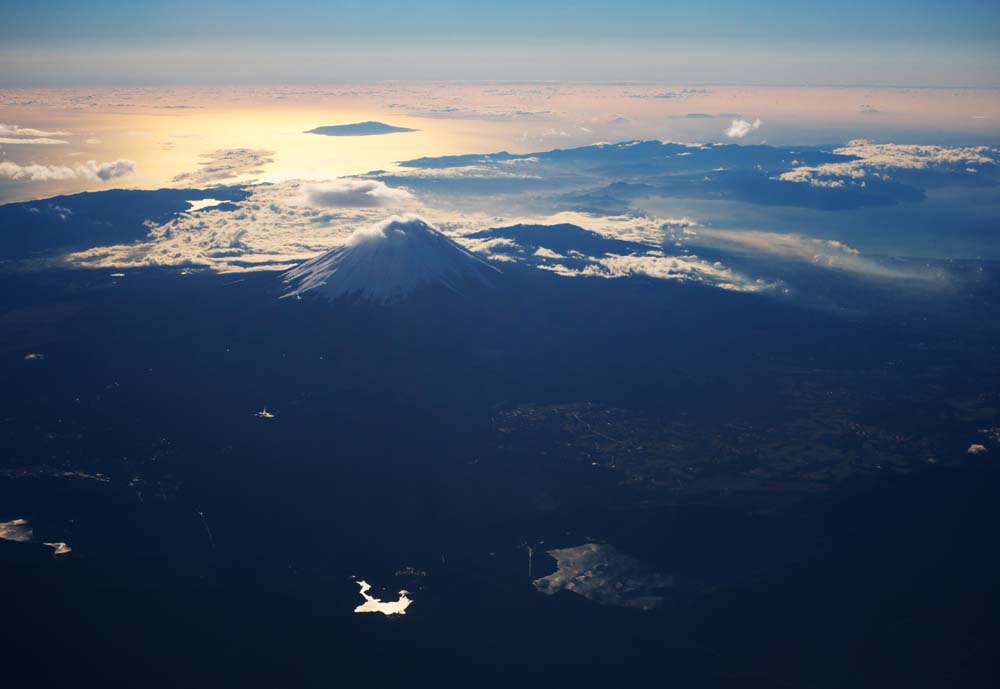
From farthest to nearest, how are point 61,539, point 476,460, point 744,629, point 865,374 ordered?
1. point 865,374
2. point 476,460
3. point 61,539
4. point 744,629

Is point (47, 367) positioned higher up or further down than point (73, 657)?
higher up

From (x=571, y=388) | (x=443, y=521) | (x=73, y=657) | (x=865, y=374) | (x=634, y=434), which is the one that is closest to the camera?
(x=73, y=657)

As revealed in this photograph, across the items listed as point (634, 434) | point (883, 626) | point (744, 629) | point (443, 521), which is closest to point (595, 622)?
point (744, 629)

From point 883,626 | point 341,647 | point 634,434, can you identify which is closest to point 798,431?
point 634,434

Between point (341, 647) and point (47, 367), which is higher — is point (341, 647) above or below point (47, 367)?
below

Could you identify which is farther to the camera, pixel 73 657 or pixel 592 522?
pixel 592 522

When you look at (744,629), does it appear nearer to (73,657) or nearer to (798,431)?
(798,431)

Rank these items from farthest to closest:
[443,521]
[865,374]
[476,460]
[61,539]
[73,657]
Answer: [865,374] → [476,460] → [443,521] → [61,539] → [73,657]

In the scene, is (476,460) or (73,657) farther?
(476,460)

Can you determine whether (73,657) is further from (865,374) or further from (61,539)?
(865,374)
